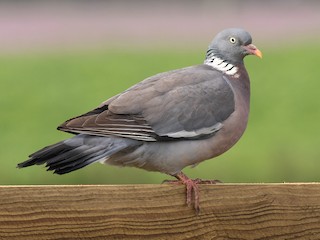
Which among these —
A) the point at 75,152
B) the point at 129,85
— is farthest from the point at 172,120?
the point at 129,85

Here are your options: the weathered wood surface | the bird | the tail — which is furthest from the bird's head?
the weathered wood surface

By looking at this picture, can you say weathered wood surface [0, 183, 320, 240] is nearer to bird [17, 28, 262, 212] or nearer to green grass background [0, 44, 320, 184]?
bird [17, 28, 262, 212]

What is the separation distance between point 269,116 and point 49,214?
785cm

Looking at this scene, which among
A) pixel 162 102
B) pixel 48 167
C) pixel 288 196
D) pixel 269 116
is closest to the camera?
pixel 288 196

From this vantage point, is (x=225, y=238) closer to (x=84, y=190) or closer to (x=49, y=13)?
(x=84, y=190)

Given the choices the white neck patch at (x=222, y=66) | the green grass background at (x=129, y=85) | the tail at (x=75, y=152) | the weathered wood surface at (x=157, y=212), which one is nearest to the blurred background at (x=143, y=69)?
the green grass background at (x=129, y=85)

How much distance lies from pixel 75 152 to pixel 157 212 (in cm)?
58

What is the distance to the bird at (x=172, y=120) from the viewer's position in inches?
176

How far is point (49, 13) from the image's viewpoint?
25250mm

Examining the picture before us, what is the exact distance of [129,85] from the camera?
12500 mm

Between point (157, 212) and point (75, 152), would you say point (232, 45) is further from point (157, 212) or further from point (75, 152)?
point (157, 212)

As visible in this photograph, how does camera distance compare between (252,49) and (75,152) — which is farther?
(252,49)

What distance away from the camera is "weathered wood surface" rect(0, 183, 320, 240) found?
3.66m

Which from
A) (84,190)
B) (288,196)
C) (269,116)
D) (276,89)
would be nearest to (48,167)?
(84,190)
